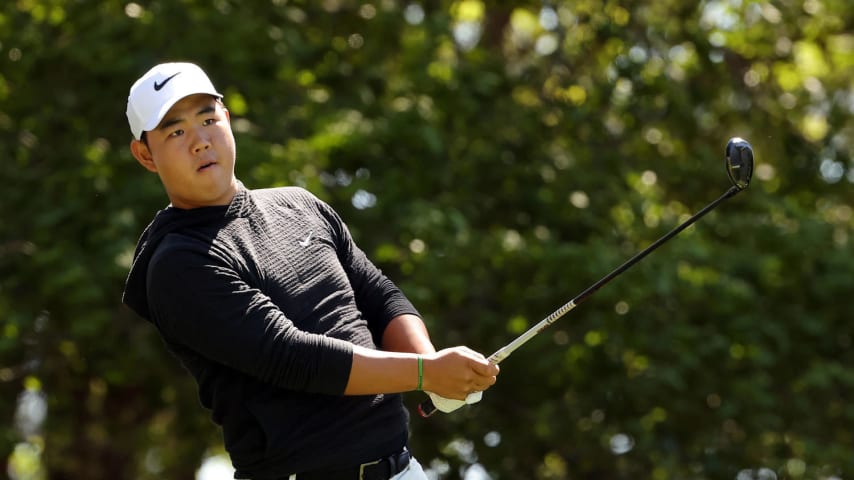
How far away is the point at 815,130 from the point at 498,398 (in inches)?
126

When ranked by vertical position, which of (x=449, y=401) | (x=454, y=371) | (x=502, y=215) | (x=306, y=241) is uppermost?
(x=306, y=241)

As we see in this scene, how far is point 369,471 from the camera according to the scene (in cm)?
335

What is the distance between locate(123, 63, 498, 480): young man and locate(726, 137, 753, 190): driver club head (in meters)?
1.06

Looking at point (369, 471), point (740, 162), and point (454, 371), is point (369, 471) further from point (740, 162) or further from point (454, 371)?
point (740, 162)

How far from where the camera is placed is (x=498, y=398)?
8.62 m

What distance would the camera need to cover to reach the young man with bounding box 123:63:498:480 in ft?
10.2

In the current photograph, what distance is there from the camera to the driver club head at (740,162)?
12.6 feet

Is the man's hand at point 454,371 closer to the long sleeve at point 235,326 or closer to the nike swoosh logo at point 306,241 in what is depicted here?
the long sleeve at point 235,326

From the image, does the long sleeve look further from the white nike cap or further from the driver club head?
the driver club head

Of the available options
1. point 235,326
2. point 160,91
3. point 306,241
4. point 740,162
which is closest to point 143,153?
point 160,91

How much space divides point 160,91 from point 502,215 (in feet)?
18.1

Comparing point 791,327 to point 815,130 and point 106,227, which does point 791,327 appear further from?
point 106,227

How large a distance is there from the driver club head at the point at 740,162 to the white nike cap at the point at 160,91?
150cm

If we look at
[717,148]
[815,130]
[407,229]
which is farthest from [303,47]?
[815,130]
